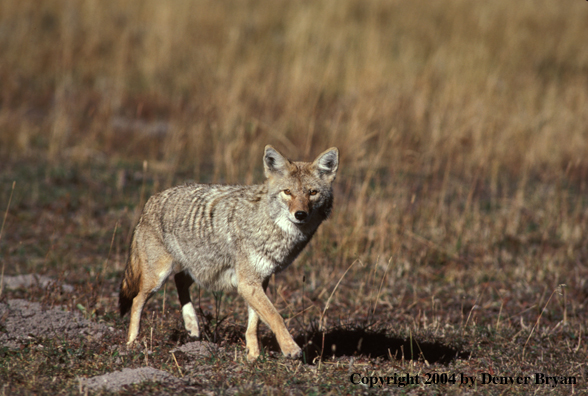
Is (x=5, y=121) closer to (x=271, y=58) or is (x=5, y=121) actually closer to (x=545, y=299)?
(x=271, y=58)

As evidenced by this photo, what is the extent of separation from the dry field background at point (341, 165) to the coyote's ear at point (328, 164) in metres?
0.82

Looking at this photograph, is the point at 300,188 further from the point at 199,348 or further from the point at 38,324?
the point at 38,324

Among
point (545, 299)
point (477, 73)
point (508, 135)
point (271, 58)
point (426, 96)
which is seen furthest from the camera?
point (271, 58)

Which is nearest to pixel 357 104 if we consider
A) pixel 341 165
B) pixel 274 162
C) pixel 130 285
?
Result: pixel 341 165

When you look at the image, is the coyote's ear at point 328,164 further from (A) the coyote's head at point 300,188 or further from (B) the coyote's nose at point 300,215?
(B) the coyote's nose at point 300,215

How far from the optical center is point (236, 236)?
15.8 feet

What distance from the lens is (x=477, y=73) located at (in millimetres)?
12438

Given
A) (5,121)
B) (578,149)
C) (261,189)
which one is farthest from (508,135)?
(5,121)

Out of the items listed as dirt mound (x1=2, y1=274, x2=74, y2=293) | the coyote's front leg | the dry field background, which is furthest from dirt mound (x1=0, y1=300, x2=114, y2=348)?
the coyote's front leg

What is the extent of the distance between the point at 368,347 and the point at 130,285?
83.1 inches

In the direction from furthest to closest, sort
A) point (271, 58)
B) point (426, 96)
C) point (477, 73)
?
point (271, 58) < point (477, 73) < point (426, 96)

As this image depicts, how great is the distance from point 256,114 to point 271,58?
112 inches

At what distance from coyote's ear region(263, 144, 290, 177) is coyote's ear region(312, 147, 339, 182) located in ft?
0.80

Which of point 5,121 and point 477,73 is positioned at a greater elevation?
point 477,73
